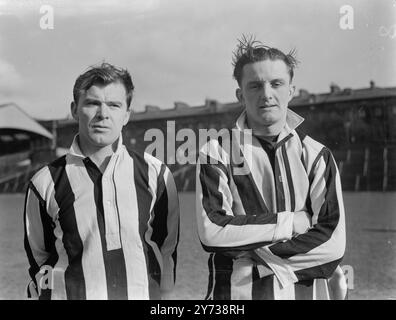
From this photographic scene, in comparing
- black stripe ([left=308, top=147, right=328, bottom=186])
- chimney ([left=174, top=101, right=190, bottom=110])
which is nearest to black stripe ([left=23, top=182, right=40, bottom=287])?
chimney ([left=174, top=101, right=190, bottom=110])

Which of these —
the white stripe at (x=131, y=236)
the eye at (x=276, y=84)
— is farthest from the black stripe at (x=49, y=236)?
the eye at (x=276, y=84)

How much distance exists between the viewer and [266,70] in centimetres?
296

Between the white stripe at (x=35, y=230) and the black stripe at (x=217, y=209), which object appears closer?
the black stripe at (x=217, y=209)

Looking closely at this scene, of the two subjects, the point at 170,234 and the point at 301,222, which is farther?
the point at 170,234

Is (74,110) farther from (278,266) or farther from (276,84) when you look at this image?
(278,266)

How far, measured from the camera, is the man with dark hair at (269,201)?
113 inches

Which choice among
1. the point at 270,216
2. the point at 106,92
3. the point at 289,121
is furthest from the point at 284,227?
the point at 106,92

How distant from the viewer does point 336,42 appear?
9.88ft

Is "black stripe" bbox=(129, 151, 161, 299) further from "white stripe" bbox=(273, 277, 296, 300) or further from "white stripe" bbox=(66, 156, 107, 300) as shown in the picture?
"white stripe" bbox=(273, 277, 296, 300)

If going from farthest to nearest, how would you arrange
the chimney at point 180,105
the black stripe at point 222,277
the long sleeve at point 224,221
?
the chimney at point 180,105 < the black stripe at point 222,277 < the long sleeve at point 224,221

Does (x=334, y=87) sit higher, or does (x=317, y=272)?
(x=334, y=87)

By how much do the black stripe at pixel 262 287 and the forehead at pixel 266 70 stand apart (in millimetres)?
931

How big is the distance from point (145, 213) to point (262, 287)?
0.68 meters

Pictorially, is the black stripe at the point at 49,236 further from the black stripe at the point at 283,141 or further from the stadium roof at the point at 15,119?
the black stripe at the point at 283,141
